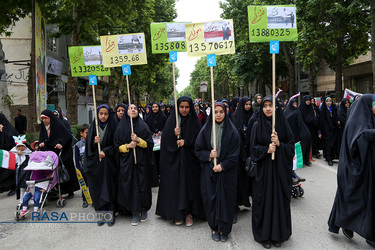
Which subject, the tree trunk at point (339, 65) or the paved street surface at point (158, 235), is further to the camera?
the tree trunk at point (339, 65)

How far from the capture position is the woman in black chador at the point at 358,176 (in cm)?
323

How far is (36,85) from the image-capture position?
27.9ft

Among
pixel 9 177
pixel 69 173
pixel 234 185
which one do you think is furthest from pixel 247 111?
pixel 9 177

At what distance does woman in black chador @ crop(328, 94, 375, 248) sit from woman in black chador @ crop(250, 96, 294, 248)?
67 centimetres

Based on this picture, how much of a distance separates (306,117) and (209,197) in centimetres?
617

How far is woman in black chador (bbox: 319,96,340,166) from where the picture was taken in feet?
26.8

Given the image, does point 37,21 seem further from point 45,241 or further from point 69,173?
point 45,241

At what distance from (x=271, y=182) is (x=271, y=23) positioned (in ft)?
7.39

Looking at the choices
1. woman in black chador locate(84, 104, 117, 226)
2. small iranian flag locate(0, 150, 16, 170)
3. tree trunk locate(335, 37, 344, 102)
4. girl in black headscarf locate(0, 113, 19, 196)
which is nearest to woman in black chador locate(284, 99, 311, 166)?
woman in black chador locate(84, 104, 117, 226)

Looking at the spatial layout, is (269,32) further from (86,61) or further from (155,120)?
(155,120)

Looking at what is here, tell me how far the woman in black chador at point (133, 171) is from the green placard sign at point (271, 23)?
2268 millimetres

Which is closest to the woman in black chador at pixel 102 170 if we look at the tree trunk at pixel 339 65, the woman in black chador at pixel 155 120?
the woman in black chador at pixel 155 120

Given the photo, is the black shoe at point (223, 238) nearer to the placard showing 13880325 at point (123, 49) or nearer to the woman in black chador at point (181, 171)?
the woman in black chador at point (181, 171)

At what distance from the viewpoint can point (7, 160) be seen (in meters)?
5.25
